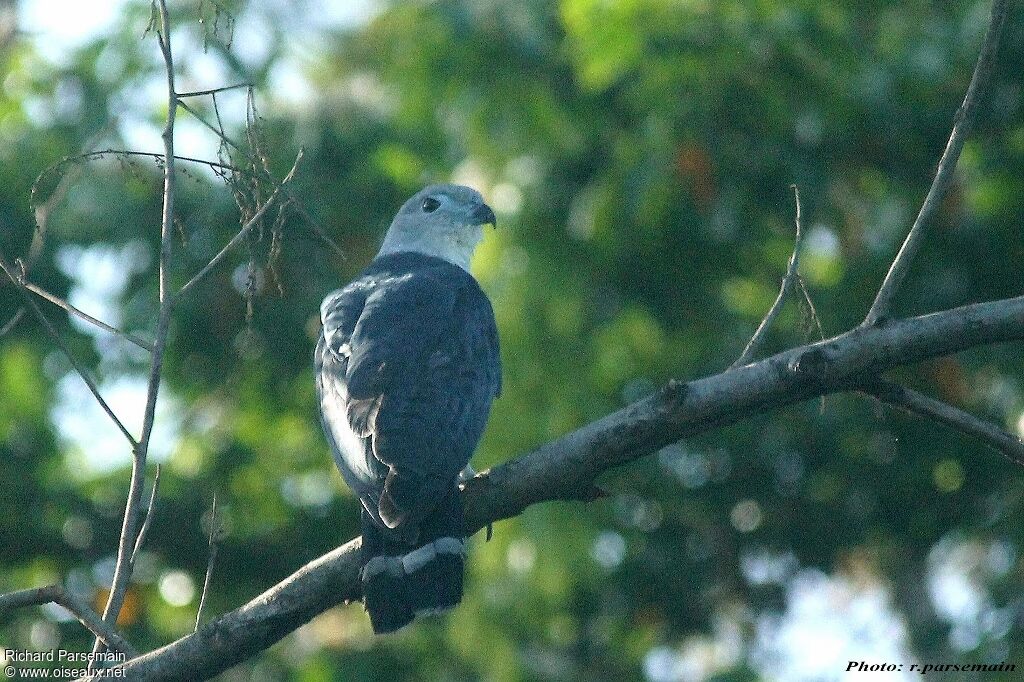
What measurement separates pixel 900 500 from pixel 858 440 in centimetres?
44

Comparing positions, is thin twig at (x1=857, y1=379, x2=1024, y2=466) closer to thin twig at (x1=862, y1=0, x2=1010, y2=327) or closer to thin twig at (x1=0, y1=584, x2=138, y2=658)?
thin twig at (x1=862, y1=0, x2=1010, y2=327)

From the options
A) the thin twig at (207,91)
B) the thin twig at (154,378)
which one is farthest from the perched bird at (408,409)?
the thin twig at (207,91)

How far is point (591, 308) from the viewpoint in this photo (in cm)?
765

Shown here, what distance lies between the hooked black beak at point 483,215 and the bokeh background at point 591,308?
3.32 feet

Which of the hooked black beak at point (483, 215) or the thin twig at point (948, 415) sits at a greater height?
the hooked black beak at point (483, 215)

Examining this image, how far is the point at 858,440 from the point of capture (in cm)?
752

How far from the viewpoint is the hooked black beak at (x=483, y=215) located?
6.14 m

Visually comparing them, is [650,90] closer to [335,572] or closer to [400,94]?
[400,94]

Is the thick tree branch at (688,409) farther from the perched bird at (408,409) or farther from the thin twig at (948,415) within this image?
the perched bird at (408,409)

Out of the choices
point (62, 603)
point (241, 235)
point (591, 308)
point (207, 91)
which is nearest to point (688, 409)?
point (241, 235)

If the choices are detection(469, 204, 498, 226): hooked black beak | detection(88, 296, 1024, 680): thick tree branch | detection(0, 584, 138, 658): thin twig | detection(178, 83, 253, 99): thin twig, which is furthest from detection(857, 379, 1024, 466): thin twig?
detection(469, 204, 498, 226): hooked black beak

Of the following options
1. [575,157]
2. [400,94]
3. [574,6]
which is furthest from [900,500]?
[400,94]

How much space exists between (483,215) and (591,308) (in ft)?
5.44

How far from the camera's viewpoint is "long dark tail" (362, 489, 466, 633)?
12.0 feet
